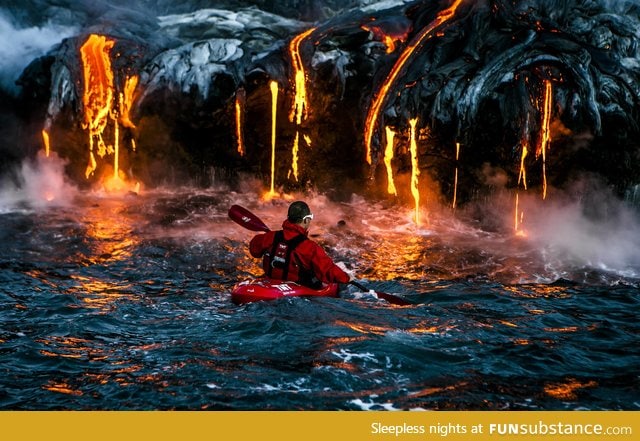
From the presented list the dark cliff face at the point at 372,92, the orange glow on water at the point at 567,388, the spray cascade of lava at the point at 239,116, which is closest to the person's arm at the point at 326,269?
the orange glow on water at the point at 567,388

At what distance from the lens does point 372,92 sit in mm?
13039

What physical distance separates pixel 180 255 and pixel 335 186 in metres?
5.21

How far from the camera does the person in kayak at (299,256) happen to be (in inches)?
275

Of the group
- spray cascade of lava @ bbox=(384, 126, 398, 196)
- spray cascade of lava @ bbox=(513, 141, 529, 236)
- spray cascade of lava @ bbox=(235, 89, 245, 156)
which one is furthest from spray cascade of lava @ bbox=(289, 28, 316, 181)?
spray cascade of lava @ bbox=(513, 141, 529, 236)

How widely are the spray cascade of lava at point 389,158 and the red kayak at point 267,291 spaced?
6164 mm

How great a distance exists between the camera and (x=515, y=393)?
495cm

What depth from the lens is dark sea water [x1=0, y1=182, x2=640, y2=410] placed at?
4.93 metres

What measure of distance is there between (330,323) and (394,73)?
7.63m

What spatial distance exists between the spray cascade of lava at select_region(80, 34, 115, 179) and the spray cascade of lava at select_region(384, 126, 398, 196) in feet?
21.4

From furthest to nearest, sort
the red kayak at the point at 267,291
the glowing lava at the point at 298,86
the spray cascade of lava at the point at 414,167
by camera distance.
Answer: the glowing lava at the point at 298,86 < the spray cascade of lava at the point at 414,167 < the red kayak at the point at 267,291

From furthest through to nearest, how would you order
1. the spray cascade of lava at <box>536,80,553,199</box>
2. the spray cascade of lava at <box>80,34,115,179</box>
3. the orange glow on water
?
the spray cascade of lava at <box>80,34,115,179</box>
the spray cascade of lava at <box>536,80,553,199</box>
the orange glow on water

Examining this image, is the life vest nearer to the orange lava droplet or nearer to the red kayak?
the red kayak

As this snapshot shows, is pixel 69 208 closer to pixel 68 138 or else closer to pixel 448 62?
pixel 68 138

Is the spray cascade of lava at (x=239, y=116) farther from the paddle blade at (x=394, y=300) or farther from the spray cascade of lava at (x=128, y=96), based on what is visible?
the paddle blade at (x=394, y=300)
